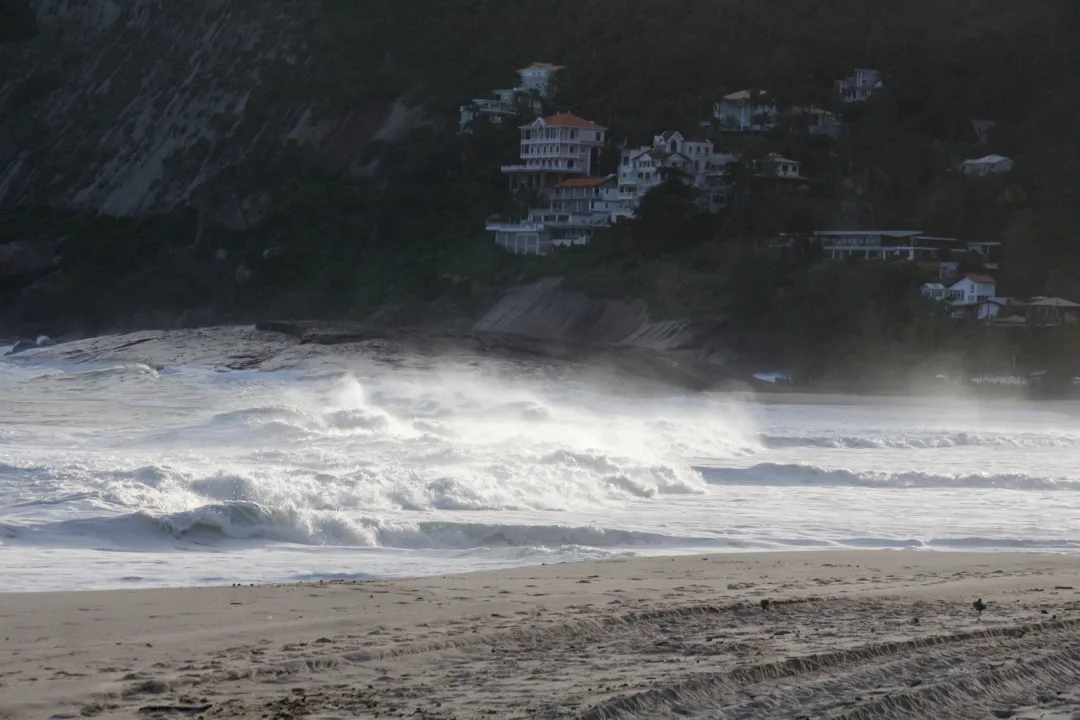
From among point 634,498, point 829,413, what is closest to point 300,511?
point 634,498

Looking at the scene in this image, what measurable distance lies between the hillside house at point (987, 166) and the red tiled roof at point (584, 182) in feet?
Result: 53.0

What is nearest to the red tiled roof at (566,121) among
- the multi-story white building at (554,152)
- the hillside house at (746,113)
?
the multi-story white building at (554,152)

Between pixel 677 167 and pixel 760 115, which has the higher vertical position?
pixel 760 115

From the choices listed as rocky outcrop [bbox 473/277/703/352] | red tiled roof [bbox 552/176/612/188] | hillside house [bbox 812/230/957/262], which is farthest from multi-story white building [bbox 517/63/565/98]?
hillside house [bbox 812/230/957/262]

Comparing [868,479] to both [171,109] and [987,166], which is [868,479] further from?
[171,109]

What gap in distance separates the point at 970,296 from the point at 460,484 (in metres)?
41.3

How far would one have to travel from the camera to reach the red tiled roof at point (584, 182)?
6788 cm

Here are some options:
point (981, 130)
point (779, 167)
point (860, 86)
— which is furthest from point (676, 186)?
point (981, 130)

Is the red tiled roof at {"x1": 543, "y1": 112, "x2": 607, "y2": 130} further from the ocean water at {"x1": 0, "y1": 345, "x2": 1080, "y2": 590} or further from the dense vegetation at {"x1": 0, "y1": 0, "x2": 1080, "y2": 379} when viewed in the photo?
the ocean water at {"x1": 0, "y1": 345, "x2": 1080, "y2": 590}

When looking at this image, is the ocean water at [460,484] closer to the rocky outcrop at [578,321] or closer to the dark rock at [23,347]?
the rocky outcrop at [578,321]

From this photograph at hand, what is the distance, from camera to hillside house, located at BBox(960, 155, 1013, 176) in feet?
211

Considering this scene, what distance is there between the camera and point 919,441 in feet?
82.9

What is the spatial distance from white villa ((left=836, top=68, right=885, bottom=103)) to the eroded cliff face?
23.1 metres

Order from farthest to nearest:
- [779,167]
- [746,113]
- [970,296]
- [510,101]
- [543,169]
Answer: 1. [510,101]
2. [746,113]
3. [543,169]
4. [779,167]
5. [970,296]
